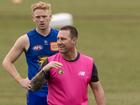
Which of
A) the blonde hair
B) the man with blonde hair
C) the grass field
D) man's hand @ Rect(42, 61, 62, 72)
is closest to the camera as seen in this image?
man's hand @ Rect(42, 61, 62, 72)

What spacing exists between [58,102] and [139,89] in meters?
11.6

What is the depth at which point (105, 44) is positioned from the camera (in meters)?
36.6

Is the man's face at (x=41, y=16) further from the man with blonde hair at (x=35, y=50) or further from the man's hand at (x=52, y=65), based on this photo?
the man's hand at (x=52, y=65)

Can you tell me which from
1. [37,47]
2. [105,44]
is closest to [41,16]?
[37,47]

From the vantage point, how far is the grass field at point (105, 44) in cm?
2209

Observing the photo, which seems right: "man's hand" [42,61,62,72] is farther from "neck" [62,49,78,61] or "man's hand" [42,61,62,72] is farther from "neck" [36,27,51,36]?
"neck" [36,27,51,36]

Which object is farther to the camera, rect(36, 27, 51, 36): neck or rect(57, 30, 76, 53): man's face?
rect(36, 27, 51, 36): neck

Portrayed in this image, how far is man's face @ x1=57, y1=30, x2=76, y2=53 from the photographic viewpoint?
1114cm

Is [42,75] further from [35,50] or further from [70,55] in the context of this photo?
[35,50]

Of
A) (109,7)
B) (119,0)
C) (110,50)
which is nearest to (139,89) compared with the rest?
(110,50)

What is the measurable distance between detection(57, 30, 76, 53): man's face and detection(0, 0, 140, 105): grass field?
8.79 metres

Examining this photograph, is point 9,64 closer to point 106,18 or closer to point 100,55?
point 100,55

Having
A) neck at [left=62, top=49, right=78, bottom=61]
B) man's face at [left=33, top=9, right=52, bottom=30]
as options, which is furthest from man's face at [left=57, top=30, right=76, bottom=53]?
man's face at [left=33, top=9, right=52, bottom=30]

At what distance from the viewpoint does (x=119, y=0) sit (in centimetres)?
7444
